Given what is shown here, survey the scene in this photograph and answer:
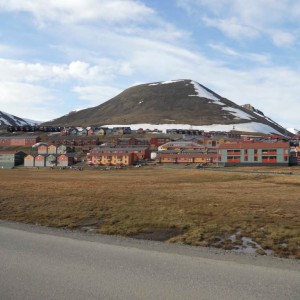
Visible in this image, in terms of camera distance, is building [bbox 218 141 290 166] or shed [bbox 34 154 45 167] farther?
shed [bbox 34 154 45 167]

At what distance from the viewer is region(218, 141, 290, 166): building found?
123 meters

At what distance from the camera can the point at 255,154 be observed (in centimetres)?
12662

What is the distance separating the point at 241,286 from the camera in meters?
9.36

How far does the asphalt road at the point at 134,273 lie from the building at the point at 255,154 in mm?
115705

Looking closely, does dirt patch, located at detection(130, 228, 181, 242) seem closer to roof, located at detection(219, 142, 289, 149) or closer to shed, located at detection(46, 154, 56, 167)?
roof, located at detection(219, 142, 289, 149)

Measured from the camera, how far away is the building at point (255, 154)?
123000mm

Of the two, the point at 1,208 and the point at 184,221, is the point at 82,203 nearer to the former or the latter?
the point at 1,208

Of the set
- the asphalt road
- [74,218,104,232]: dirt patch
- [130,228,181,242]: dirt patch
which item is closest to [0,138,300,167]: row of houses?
[74,218,104,232]: dirt patch

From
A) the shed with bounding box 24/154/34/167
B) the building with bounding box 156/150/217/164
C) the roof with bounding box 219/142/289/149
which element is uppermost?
the roof with bounding box 219/142/289/149

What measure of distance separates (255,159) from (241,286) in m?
122

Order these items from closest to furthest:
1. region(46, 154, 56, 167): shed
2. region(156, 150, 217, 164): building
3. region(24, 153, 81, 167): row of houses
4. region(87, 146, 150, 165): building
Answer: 1. region(156, 150, 217, 164): building
2. region(87, 146, 150, 165): building
3. region(24, 153, 81, 167): row of houses
4. region(46, 154, 56, 167): shed

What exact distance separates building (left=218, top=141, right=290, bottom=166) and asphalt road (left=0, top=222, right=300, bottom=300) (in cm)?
11570

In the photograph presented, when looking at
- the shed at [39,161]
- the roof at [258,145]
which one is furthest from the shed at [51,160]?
the roof at [258,145]

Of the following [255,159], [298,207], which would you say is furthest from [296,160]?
[298,207]
